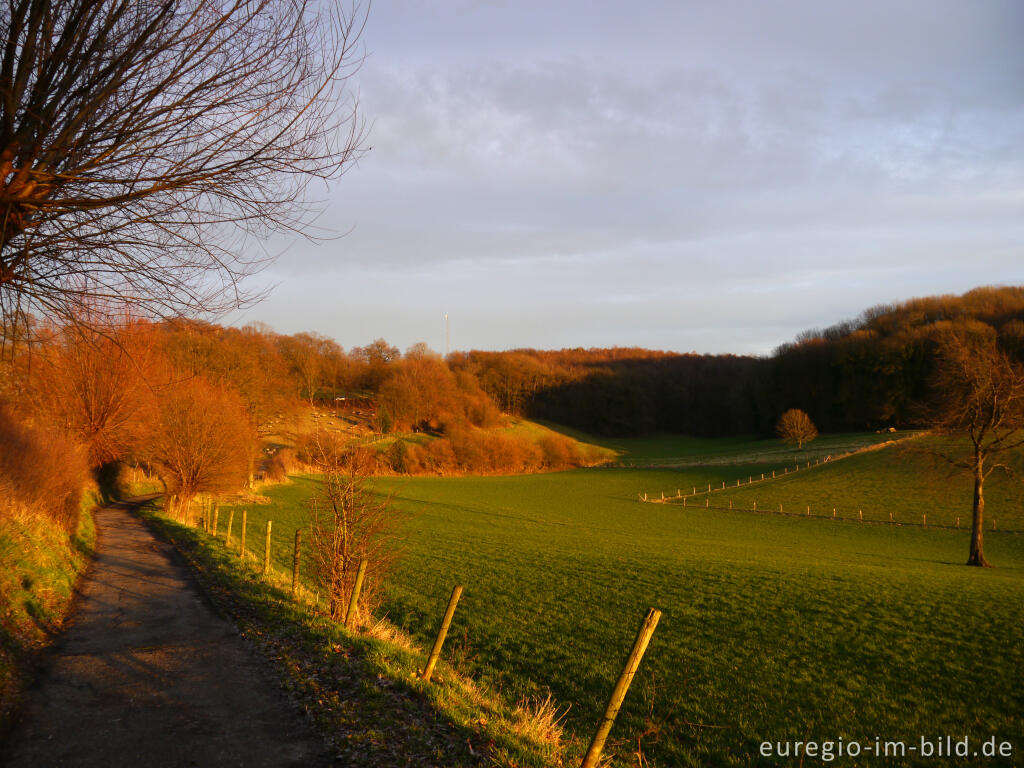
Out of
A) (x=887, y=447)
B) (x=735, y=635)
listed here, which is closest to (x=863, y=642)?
(x=735, y=635)

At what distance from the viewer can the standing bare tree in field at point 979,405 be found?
76.2ft

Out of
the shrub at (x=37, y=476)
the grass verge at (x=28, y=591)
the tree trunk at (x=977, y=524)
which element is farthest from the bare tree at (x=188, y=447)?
the tree trunk at (x=977, y=524)

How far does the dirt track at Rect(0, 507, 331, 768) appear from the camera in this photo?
191 inches

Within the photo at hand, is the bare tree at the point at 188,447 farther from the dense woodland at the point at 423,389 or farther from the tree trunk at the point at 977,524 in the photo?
the tree trunk at the point at 977,524

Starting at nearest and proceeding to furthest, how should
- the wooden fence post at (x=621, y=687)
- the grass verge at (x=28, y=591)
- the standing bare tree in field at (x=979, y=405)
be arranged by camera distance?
the wooden fence post at (x=621, y=687) → the grass verge at (x=28, y=591) → the standing bare tree in field at (x=979, y=405)

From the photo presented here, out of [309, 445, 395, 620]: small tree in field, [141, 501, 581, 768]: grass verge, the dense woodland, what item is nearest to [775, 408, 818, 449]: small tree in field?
the dense woodland

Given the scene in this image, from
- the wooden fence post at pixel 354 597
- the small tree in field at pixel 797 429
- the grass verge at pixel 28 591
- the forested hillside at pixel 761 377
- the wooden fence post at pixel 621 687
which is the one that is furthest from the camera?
the forested hillside at pixel 761 377

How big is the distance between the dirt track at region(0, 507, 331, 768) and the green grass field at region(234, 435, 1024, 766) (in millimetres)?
2704

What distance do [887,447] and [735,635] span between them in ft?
173

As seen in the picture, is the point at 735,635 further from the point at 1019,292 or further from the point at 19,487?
the point at 1019,292

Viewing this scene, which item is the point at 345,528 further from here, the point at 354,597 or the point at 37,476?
the point at 37,476

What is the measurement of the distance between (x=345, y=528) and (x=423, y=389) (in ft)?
213

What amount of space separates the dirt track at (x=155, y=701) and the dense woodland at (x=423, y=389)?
10.0 ft

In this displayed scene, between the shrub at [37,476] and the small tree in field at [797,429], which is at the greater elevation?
the shrub at [37,476]
